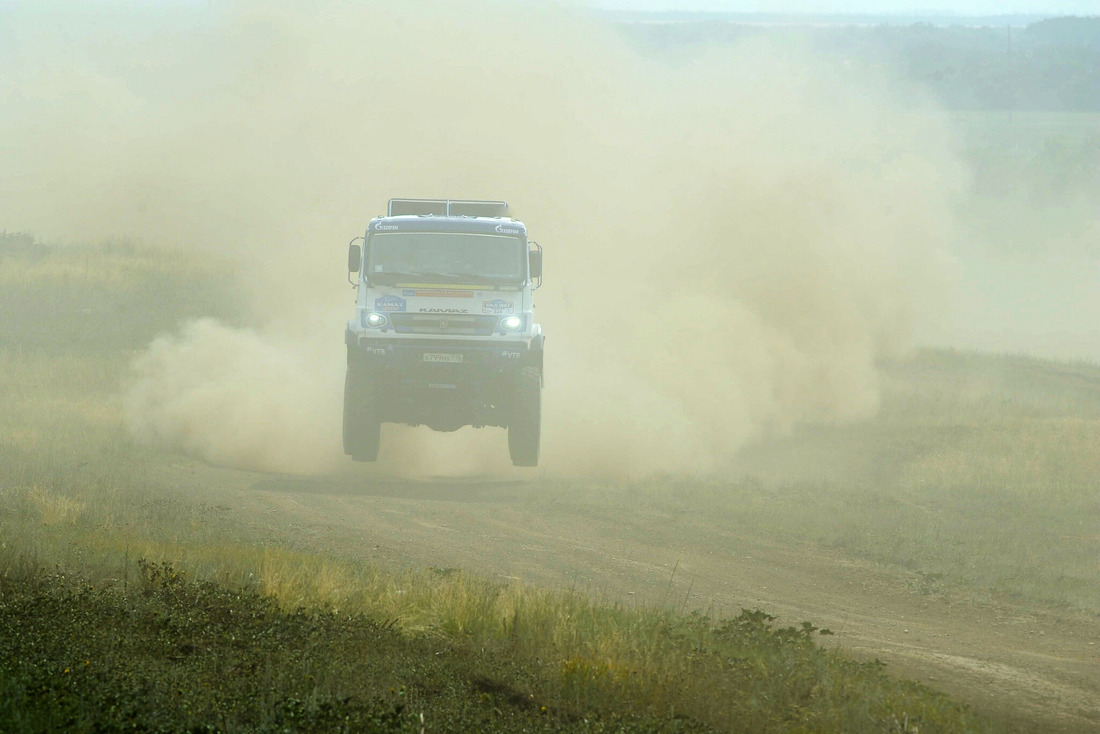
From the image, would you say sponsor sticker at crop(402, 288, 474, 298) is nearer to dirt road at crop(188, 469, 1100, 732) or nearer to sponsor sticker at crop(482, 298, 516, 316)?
sponsor sticker at crop(482, 298, 516, 316)

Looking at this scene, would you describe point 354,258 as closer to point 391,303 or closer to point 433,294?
point 391,303

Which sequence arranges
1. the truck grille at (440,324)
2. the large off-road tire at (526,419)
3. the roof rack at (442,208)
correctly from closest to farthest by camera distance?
the truck grille at (440,324)
the large off-road tire at (526,419)
the roof rack at (442,208)

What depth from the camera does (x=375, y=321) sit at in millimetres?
17953

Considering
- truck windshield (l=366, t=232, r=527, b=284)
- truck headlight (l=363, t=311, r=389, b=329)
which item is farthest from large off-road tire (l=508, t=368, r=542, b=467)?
truck headlight (l=363, t=311, r=389, b=329)

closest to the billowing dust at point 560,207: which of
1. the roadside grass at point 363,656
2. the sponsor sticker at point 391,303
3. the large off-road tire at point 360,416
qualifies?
the large off-road tire at point 360,416

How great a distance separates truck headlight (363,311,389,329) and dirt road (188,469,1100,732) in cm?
242

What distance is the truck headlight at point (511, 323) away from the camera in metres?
18.0

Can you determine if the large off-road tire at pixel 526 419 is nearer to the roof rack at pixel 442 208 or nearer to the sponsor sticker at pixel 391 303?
the sponsor sticker at pixel 391 303

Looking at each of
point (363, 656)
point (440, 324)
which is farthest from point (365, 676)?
point (440, 324)

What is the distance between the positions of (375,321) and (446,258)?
52.2 inches

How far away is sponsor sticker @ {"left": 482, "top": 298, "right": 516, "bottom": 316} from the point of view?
Answer: 17984 mm

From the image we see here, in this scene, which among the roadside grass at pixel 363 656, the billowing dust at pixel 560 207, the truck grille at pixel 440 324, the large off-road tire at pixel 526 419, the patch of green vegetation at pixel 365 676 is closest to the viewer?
the patch of green vegetation at pixel 365 676

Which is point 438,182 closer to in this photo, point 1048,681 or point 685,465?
point 685,465

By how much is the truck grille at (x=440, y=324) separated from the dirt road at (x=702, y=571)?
2389mm
